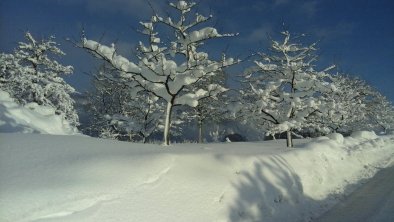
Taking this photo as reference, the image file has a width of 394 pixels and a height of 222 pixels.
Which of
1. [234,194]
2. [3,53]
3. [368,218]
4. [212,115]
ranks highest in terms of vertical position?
[3,53]

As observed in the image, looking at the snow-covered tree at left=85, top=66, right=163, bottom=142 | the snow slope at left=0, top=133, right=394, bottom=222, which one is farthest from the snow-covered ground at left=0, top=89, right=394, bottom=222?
the snow-covered tree at left=85, top=66, right=163, bottom=142

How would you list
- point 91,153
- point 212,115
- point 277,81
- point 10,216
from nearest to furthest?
point 10,216, point 91,153, point 277,81, point 212,115

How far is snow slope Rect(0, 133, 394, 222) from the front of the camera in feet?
21.8

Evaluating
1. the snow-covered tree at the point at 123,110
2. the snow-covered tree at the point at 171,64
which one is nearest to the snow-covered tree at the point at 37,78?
the snow-covered tree at the point at 123,110

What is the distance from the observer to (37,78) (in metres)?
24.6

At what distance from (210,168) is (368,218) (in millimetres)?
4304

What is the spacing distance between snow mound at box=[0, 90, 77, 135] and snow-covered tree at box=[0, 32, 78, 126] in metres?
3.51

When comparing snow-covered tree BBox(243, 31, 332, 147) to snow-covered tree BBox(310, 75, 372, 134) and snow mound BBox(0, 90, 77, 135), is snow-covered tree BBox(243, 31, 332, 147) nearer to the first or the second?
snow-covered tree BBox(310, 75, 372, 134)

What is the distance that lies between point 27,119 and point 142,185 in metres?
12.1

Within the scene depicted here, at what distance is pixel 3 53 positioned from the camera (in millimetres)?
24328

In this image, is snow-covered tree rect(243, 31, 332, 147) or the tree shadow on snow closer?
the tree shadow on snow

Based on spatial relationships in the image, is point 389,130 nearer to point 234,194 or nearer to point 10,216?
point 234,194

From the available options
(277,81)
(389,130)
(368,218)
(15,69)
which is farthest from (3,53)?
(389,130)

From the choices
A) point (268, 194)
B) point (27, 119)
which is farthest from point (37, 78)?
point (268, 194)
